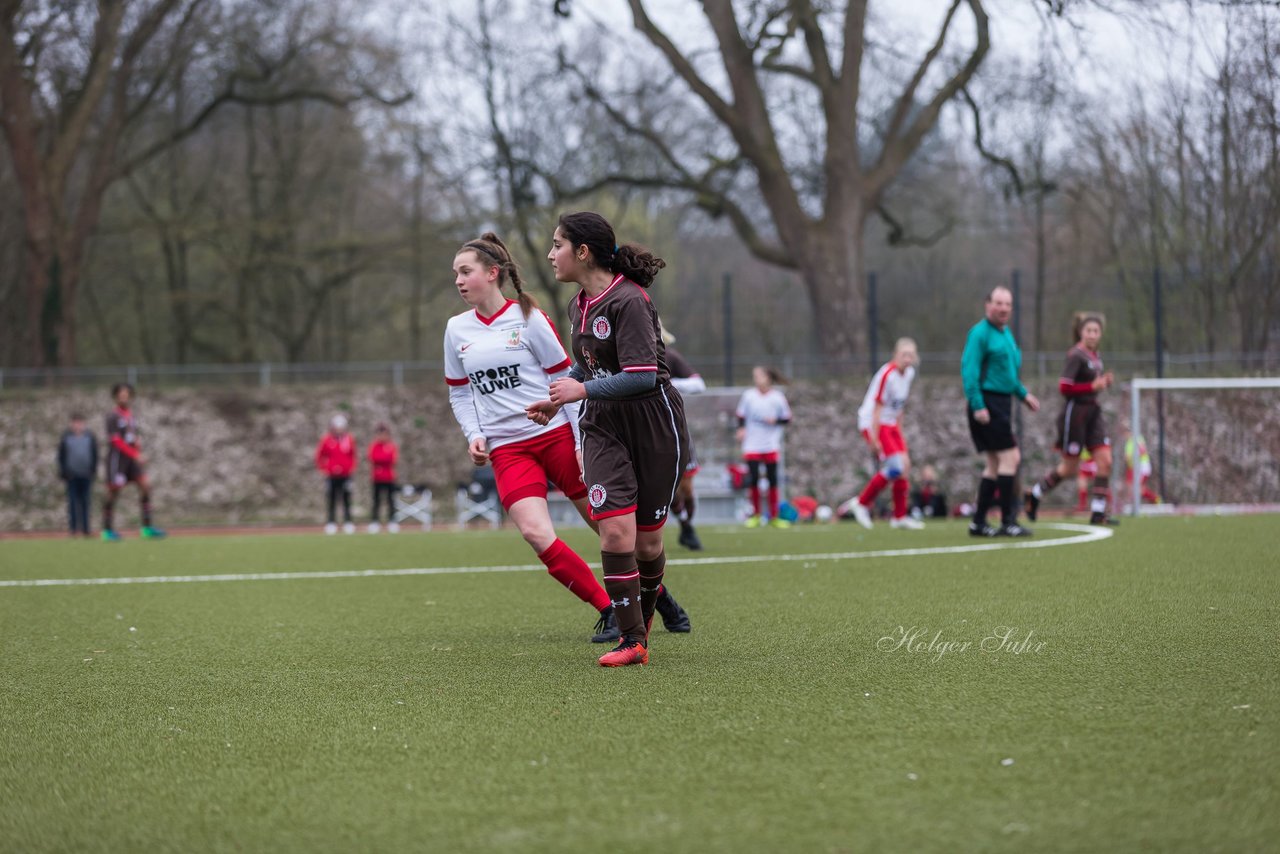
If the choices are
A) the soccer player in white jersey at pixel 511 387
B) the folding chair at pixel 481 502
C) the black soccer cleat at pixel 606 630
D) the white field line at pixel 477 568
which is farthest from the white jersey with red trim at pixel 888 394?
the folding chair at pixel 481 502

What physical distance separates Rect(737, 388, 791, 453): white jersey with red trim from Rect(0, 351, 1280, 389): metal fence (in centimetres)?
744

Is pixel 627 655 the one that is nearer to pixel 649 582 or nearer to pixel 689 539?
pixel 649 582

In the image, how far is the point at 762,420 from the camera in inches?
625

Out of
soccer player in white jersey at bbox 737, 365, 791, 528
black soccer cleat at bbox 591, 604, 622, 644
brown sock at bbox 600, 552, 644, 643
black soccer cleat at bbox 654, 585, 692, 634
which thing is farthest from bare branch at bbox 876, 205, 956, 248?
brown sock at bbox 600, 552, 644, 643

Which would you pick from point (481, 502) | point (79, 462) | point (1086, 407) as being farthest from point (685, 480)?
point (79, 462)

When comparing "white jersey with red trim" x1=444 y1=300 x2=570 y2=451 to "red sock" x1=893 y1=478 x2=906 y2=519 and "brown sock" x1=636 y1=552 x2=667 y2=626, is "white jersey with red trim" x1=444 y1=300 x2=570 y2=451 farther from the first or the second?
"red sock" x1=893 y1=478 x2=906 y2=519

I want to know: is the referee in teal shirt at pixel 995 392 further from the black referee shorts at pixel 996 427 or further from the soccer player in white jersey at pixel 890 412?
the soccer player in white jersey at pixel 890 412

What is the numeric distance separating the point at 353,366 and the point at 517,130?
6748 millimetres

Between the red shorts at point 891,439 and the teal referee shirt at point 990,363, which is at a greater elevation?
the teal referee shirt at point 990,363

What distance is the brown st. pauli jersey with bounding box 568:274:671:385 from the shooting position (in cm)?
514

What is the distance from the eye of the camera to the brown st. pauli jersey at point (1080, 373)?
12.3 meters

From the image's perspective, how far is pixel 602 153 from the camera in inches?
1203

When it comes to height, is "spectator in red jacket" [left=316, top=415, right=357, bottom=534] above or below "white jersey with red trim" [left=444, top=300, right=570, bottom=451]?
below

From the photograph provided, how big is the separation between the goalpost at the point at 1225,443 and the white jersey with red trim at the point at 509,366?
480 inches
